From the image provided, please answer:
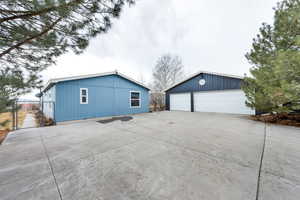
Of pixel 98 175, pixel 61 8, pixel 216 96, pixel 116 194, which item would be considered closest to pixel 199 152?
pixel 116 194

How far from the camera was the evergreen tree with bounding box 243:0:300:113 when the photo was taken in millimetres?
4832

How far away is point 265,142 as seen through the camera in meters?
3.42

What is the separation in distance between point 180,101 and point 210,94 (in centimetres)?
306

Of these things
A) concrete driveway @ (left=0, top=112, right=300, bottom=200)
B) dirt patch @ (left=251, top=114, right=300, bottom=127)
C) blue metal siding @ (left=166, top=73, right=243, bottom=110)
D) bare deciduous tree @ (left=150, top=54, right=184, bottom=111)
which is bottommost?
concrete driveway @ (left=0, top=112, right=300, bottom=200)

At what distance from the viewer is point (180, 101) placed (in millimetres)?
12438

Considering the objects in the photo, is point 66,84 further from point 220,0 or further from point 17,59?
point 220,0

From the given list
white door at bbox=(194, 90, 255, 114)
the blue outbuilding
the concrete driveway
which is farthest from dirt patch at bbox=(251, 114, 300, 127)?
the blue outbuilding

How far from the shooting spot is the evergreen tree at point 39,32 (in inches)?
97.6

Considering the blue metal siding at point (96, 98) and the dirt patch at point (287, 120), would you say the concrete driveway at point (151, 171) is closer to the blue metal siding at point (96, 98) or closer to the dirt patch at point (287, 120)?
the blue metal siding at point (96, 98)

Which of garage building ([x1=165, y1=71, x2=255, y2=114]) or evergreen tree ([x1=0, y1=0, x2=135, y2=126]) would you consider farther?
garage building ([x1=165, y1=71, x2=255, y2=114])

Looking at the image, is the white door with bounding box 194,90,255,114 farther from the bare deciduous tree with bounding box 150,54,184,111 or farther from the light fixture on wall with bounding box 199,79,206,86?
the bare deciduous tree with bounding box 150,54,184,111

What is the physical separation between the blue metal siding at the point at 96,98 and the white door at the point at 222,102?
5662mm

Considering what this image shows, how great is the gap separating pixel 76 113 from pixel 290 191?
339 inches

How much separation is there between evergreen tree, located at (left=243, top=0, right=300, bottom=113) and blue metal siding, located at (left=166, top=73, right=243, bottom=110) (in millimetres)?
2206
